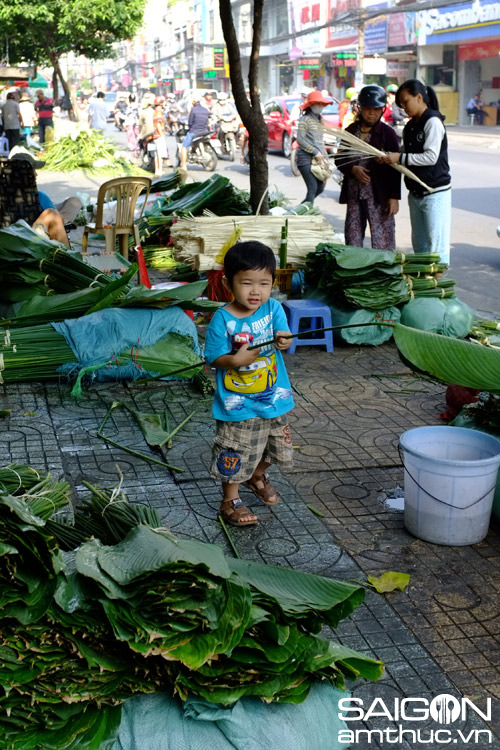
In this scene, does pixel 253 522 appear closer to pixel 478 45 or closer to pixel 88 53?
pixel 88 53

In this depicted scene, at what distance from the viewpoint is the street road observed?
9031 millimetres

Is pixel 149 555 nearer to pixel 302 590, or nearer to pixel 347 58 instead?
pixel 302 590

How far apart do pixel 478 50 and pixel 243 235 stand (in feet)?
113

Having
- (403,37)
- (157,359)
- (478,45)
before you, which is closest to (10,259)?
(157,359)

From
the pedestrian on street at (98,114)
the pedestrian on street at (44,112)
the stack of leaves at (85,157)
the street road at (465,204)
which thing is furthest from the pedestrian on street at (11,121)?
the pedestrian on street at (44,112)

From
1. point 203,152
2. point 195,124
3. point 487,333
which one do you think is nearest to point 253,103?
point 487,333

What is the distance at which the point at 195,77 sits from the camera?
69.9m

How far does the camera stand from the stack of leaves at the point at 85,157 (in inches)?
805

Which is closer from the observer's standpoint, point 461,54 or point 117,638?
point 117,638

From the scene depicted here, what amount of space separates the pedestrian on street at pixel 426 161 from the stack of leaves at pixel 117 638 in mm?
5194

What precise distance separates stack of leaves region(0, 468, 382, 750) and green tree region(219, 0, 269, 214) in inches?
223

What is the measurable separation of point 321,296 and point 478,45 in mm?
34597

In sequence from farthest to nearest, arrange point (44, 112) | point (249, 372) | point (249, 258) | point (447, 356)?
1. point (44, 112)
2. point (249, 372)
3. point (249, 258)
4. point (447, 356)

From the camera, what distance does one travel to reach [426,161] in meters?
6.68
